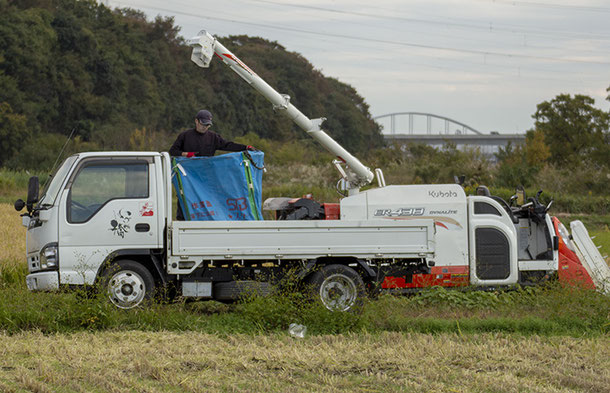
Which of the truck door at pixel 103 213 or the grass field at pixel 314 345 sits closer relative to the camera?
the grass field at pixel 314 345

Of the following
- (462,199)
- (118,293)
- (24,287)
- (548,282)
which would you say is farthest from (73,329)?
(548,282)

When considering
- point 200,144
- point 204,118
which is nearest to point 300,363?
point 200,144

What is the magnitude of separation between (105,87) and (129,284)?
48.6m

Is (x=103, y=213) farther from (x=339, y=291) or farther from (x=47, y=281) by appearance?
(x=339, y=291)

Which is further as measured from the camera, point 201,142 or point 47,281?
point 201,142

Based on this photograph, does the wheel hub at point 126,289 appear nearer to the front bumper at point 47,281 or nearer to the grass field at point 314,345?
the grass field at point 314,345

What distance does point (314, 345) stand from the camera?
942 centimetres

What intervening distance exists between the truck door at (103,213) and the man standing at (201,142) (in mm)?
1204

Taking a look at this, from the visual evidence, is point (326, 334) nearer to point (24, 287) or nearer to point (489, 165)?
point (24, 287)

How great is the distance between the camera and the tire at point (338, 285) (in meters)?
10.9

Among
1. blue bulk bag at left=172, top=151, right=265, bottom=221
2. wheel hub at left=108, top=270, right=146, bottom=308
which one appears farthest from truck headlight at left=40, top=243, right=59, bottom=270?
blue bulk bag at left=172, top=151, right=265, bottom=221

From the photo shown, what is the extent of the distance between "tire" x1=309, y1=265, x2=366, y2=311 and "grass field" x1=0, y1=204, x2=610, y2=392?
35 cm

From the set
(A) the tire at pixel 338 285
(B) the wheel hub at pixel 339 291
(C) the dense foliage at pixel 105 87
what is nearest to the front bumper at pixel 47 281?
(A) the tire at pixel 338 285

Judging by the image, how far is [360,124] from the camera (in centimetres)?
8138
